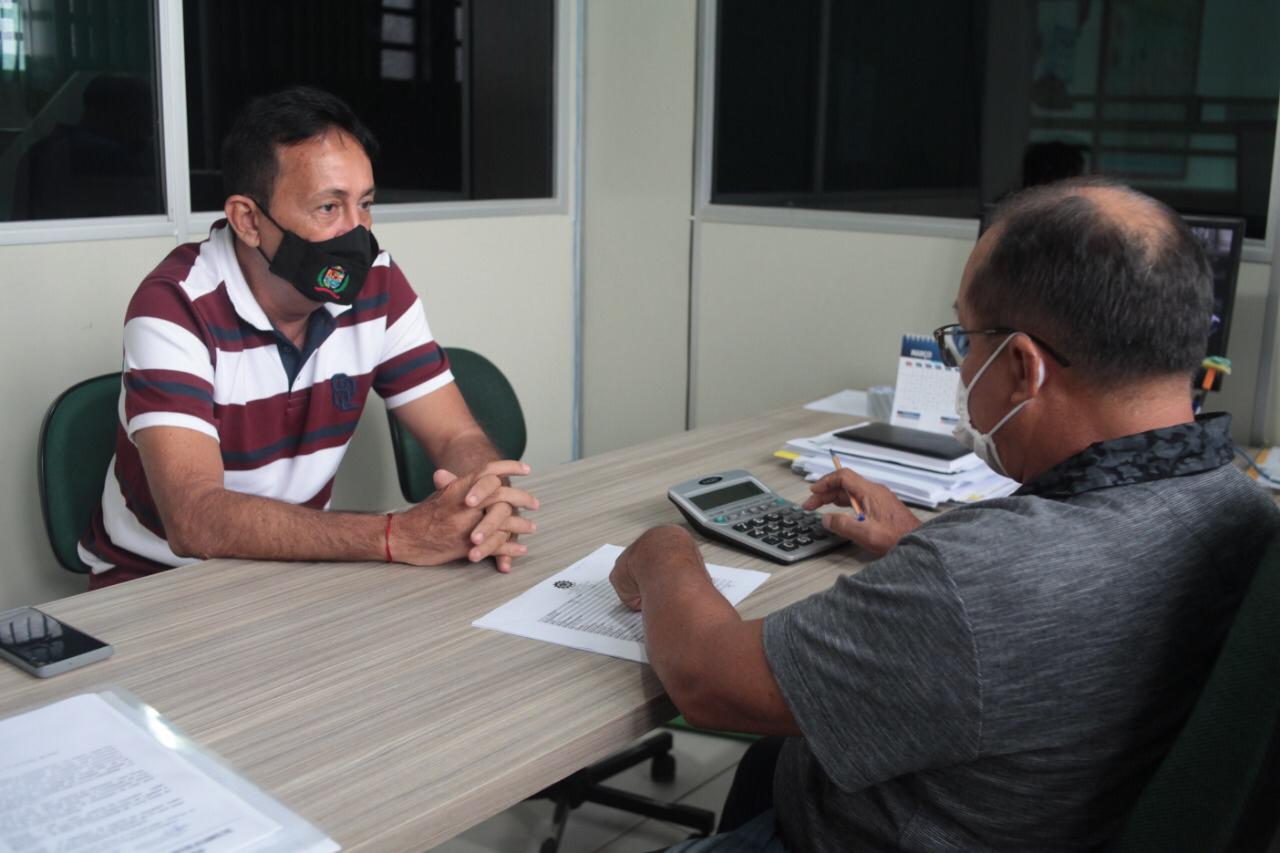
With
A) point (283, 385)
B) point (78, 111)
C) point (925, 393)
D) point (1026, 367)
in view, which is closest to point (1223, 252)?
point (925, 393)

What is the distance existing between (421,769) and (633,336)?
2.51 meters

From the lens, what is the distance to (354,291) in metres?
1.99

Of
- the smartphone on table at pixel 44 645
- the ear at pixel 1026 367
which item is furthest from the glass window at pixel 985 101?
the smartphone on table at pixel 44 645

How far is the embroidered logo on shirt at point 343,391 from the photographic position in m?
2.12

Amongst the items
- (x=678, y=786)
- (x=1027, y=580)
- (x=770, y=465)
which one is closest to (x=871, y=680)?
(x=1027, y=580)

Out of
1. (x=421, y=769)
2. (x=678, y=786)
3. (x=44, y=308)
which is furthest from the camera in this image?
(x=678, y=786)

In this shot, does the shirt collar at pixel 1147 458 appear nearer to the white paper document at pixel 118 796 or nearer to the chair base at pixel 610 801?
the white paper document at pixel 118 796

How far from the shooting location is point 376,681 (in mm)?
1258

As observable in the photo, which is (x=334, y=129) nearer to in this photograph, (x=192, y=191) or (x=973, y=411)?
(x=192, y=191)

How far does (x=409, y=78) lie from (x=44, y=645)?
88.5 inches

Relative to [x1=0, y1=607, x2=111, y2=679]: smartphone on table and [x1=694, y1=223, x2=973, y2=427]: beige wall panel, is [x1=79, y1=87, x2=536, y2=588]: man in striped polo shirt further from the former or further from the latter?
[x1=694, y1=223, x2=973, y2=427]: beige wall panel

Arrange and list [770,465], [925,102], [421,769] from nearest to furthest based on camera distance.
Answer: [421,769] < [770,465] < [925,102]

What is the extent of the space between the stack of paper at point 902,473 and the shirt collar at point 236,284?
892mm

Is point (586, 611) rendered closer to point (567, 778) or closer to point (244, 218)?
point (567, 778)
